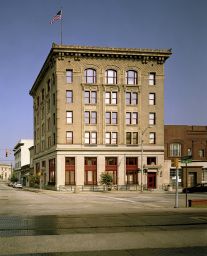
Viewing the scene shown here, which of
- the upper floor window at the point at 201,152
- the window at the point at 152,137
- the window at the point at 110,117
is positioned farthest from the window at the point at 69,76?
the upper floor window at the point at 201,152

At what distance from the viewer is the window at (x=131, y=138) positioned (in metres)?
71.2

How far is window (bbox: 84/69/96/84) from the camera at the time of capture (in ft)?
232

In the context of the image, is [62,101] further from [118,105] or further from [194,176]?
[194,176]

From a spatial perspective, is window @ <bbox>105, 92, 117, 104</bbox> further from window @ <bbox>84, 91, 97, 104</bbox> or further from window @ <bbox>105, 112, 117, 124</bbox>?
window @ <bbox>84, 91, 97, 104</bbox>


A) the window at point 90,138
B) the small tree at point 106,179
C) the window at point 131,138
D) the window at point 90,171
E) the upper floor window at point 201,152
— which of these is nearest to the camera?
the small tree at point 106,179

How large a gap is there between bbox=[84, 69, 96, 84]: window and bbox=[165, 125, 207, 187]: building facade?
16.1m

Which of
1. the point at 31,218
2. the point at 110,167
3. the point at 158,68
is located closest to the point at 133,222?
the point at 31,218

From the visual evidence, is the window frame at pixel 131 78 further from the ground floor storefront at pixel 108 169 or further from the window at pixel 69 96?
the ground floor storefront at pixel 108 169

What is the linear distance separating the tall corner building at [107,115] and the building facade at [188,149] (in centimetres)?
242

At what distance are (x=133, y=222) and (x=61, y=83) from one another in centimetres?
5249

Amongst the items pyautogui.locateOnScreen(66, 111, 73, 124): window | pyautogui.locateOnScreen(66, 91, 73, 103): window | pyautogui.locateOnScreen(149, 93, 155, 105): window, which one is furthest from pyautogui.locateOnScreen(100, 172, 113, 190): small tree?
pyautogui.locateOnScreen(149, 93, 155, 105): window

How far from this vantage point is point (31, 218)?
2069 cm

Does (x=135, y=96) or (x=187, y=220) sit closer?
(x=187, y=220)

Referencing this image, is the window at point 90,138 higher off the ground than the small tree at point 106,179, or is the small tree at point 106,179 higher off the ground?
the window at point 90,138
